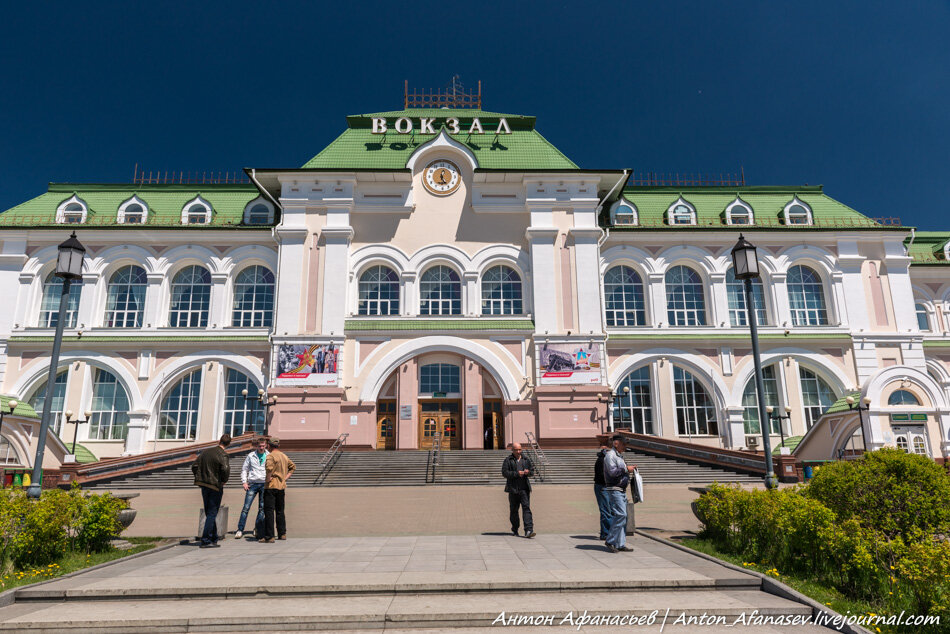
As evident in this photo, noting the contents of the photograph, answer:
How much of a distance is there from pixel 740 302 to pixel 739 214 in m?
5.52

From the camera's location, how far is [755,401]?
31.7 m

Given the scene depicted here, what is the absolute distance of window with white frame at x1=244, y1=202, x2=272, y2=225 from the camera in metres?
34.1

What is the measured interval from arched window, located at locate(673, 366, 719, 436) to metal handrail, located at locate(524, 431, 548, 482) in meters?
7.80

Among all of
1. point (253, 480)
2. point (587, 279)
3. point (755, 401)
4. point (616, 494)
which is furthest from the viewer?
point (755, 401)

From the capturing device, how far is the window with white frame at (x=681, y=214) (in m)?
34.6

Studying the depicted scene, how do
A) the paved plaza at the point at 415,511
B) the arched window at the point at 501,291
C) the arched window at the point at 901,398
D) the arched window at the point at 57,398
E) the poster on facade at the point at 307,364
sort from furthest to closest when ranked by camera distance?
the arched window at the point at 501,291 → the arched window at the point at 57,398 → the poster on facade at the point at 307,364 → the arched window at the point at 901,398 → the paved plaza at the point at 415,511

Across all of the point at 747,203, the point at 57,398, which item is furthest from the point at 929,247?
the point at 57,398

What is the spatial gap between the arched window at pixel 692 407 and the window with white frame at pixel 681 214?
8.45 meters

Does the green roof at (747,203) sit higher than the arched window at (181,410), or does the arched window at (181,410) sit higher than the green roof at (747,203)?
the green roof at (747,203)

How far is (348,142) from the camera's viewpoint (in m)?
33.9

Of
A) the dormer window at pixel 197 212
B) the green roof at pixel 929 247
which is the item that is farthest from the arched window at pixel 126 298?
the green roof at pixel 929 247

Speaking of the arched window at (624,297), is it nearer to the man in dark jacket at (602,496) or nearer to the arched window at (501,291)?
the arched window at (501,291)

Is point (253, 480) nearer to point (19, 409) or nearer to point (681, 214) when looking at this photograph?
point (19, 409)

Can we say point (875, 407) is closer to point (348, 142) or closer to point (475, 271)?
point (475, 271)
